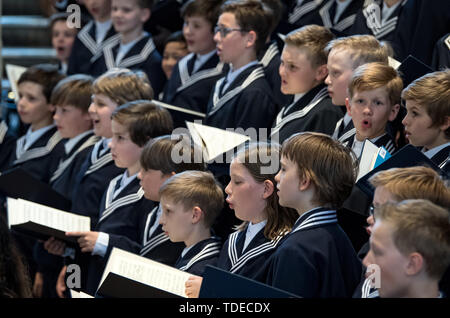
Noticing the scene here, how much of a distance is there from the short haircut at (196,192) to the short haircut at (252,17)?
1019 mm

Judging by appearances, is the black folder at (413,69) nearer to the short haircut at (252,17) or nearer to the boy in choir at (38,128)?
the short haircut at (252,17)

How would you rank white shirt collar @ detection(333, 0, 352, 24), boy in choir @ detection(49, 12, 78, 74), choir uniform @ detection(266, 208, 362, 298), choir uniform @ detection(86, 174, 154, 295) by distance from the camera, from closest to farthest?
1. choir uniform @ detection(266, 208, 362, 298)
2. choir uniform @ detection(86, 174, 154, 295)
3. white shirt collar @ detection(333, 0, 352, 24)
4. boy in choir @ detection(49, 12, 78, 74)

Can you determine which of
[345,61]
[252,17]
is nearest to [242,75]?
[252,17]

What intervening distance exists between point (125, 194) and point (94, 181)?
30cm

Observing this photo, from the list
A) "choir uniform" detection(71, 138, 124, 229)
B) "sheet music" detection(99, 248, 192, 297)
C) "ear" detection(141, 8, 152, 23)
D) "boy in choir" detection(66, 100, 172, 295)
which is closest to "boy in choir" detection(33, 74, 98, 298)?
"choir uniform" detection(71, 138, 124, 229)

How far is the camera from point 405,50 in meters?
3.45

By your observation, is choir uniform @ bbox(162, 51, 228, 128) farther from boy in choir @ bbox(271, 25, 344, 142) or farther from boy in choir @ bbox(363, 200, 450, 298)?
boy in choir @ bbox(363, 200, 450, 298)

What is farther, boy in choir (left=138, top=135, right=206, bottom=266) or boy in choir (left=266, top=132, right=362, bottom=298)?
boy in choir (left=138, top=135, right=206, bottom=266)

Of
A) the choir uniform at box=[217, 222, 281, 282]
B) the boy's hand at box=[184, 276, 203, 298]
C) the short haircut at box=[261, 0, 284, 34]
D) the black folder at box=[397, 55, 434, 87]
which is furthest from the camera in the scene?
the short haircut at box=[261, 0, 284, 34]

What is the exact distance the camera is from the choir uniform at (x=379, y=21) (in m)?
3.48

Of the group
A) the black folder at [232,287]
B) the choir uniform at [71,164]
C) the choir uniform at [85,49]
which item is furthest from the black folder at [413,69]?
the choir uniform at [85,49]

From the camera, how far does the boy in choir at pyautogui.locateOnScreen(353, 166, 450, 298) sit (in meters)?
1.94

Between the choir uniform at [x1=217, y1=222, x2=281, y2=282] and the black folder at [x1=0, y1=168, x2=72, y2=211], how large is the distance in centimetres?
102

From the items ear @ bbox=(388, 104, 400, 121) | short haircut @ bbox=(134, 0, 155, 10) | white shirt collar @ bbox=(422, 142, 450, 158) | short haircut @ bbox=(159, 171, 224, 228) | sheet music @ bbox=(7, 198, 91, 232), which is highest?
short haircut @ bbox=(134, 0, 155, 10)
